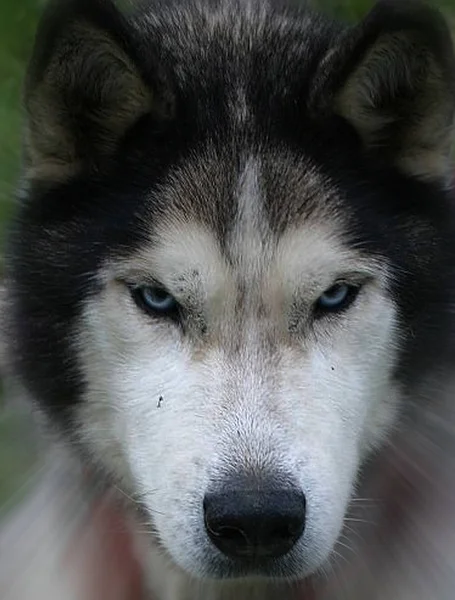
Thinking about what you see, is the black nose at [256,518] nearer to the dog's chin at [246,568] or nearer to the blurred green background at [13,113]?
the dog's chin at [246,568]

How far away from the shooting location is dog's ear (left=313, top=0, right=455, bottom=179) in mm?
2504

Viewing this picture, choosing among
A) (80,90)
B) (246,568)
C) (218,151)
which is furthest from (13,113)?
(246,568)

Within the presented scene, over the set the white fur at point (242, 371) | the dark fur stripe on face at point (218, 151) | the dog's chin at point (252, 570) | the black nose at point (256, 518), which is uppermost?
the dark fur stripe on face at point (218, 151)

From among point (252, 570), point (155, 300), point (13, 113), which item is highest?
point (13, 113)

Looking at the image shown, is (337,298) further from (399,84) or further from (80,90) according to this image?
(80,90)

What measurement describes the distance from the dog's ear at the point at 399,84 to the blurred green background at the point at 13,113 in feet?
2.69

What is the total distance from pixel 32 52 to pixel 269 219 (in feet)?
1.91

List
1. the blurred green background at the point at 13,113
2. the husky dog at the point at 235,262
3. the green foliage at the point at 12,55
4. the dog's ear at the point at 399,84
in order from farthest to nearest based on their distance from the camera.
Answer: the green foliage at the point at 12,55
the blurred green background at the point at 13,113
the dog's ear at the point at 399,84
the husky dog at the point at 235,262

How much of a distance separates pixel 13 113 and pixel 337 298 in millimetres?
2652

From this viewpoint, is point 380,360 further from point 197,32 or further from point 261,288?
point 197,32

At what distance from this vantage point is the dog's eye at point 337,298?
2.53 meters

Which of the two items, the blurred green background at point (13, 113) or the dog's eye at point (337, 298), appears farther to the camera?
the blurred green background at point (13, 113)

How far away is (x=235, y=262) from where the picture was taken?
2479 mm

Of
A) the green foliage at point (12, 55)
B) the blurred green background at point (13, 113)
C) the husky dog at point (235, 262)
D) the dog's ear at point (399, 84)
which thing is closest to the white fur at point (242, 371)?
the husky dog at point (235, 262)
